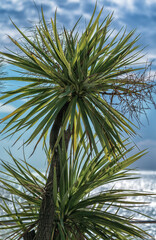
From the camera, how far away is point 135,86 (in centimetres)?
182

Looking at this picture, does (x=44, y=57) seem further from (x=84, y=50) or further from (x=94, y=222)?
(x=94, y=222)

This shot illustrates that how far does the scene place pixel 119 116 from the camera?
1.87 meters

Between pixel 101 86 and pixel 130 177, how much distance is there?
626 mm

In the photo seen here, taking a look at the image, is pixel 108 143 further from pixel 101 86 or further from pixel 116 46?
pixel 116 46

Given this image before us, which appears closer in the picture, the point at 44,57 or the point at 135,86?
the point at 135,86

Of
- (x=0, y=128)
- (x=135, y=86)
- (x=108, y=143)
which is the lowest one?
(x=0, y=128)

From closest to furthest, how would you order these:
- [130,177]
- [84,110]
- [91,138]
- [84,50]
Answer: [91,138] → [84,110] → [84,50] → [130,177]

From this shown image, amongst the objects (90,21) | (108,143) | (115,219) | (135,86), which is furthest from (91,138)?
(90,21)

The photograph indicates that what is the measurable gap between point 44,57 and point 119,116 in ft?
1.84

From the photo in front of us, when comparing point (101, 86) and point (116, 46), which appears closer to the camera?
point (101, 86)

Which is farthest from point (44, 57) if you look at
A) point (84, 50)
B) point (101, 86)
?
point (101, 86)

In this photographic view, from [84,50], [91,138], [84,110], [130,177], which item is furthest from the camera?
[130,177]

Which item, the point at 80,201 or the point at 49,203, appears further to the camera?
the point at 80,201

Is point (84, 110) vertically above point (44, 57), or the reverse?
point (44, 57)
